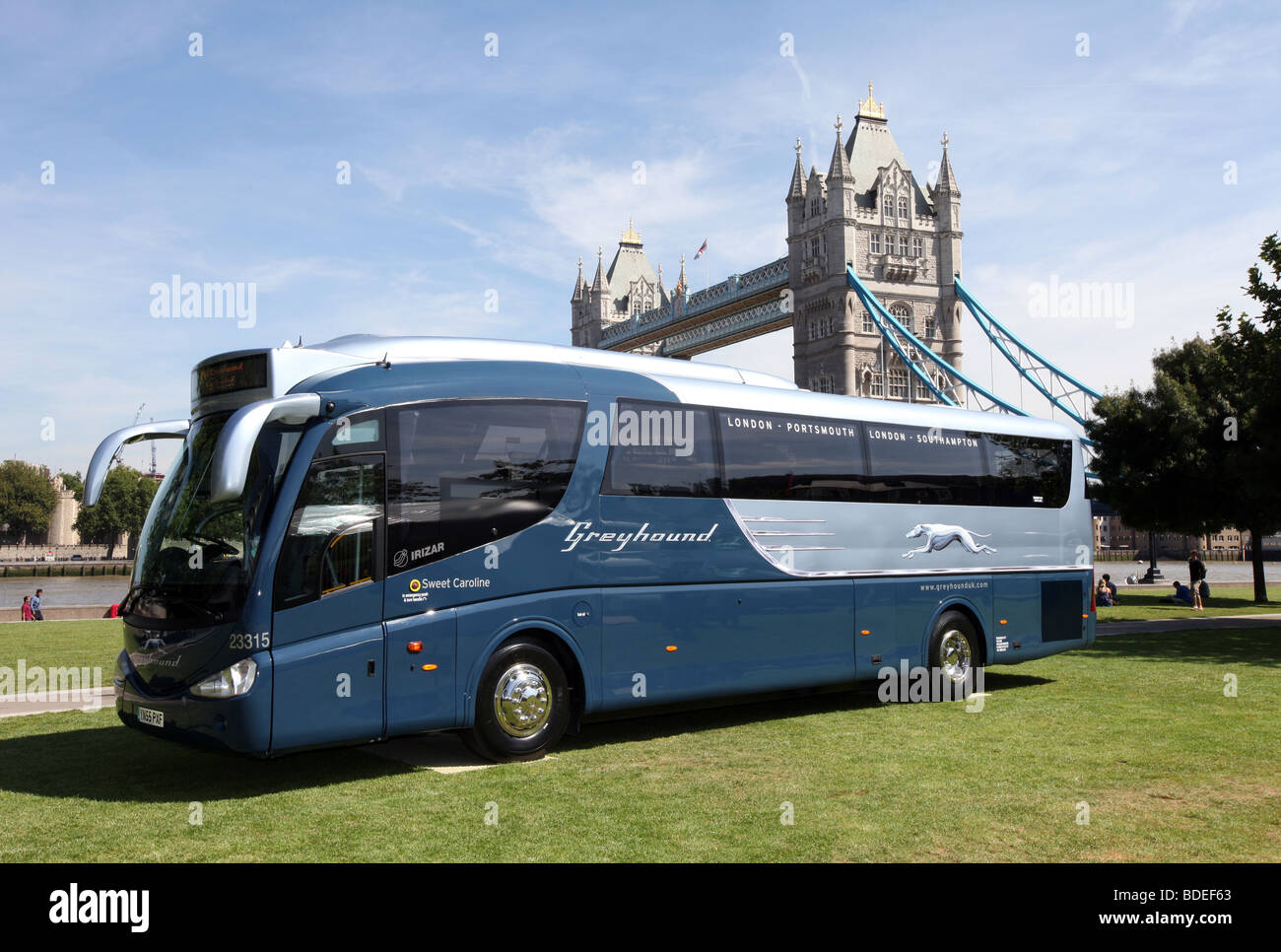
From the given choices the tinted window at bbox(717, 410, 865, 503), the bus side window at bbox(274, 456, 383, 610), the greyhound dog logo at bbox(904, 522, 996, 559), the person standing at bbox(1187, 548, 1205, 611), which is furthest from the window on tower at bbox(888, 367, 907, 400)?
the bus side window at bbox(274, 456, 383, 610)

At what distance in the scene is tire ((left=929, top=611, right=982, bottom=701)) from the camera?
12.2 metres

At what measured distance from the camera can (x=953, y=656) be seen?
40.7 ft

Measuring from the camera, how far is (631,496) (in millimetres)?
9500

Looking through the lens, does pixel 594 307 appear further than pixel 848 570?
Yes

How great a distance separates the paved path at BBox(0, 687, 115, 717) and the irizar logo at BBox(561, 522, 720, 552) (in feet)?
20.3

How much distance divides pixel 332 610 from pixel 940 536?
695cm

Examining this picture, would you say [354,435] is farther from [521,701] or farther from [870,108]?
[870,108]

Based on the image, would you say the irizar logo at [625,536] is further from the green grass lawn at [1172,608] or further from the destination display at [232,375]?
the green grass lawn at [1172,608]

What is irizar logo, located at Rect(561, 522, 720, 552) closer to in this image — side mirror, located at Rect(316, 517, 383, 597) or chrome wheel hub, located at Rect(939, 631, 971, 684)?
side mirror, located at Rect(316, 517, 383, 597)

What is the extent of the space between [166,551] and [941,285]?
79283 mm

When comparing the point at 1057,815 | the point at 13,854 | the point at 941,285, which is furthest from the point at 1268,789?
the point at 941,285
